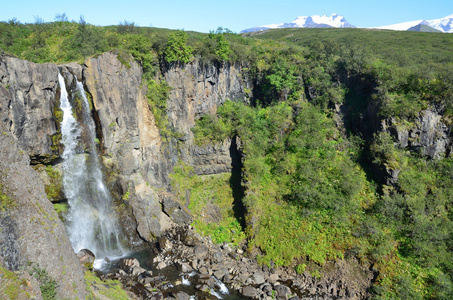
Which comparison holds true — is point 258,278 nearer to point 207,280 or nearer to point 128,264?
point 207,280

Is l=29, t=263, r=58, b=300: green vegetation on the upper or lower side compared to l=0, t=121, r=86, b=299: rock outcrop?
lower

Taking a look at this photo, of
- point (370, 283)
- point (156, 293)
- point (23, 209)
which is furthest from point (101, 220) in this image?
point (370, 283)

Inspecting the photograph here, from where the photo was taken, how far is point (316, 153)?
27312 mm

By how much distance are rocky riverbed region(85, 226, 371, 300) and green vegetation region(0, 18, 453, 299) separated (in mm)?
1054

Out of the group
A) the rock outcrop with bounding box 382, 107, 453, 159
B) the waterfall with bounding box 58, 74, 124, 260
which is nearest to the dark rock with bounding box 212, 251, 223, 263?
the waterfall with bounding box 58, 74, 124, 260

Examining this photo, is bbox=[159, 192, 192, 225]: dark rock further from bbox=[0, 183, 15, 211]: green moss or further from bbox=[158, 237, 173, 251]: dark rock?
bbox=[0, 183, 15, 211]: green moss

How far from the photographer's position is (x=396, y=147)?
989 inches

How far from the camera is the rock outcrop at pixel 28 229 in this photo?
12.3 m

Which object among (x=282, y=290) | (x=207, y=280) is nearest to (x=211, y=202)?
(x=207, y=280)

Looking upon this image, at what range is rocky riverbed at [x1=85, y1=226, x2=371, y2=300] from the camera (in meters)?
18.7

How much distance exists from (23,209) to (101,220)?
9.44 m

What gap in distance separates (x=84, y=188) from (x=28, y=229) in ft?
28.4

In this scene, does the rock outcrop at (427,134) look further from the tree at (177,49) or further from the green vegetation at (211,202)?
the tree at (177,49)

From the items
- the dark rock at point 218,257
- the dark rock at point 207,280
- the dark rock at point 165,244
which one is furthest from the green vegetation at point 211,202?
the dark rock at point 207,280
